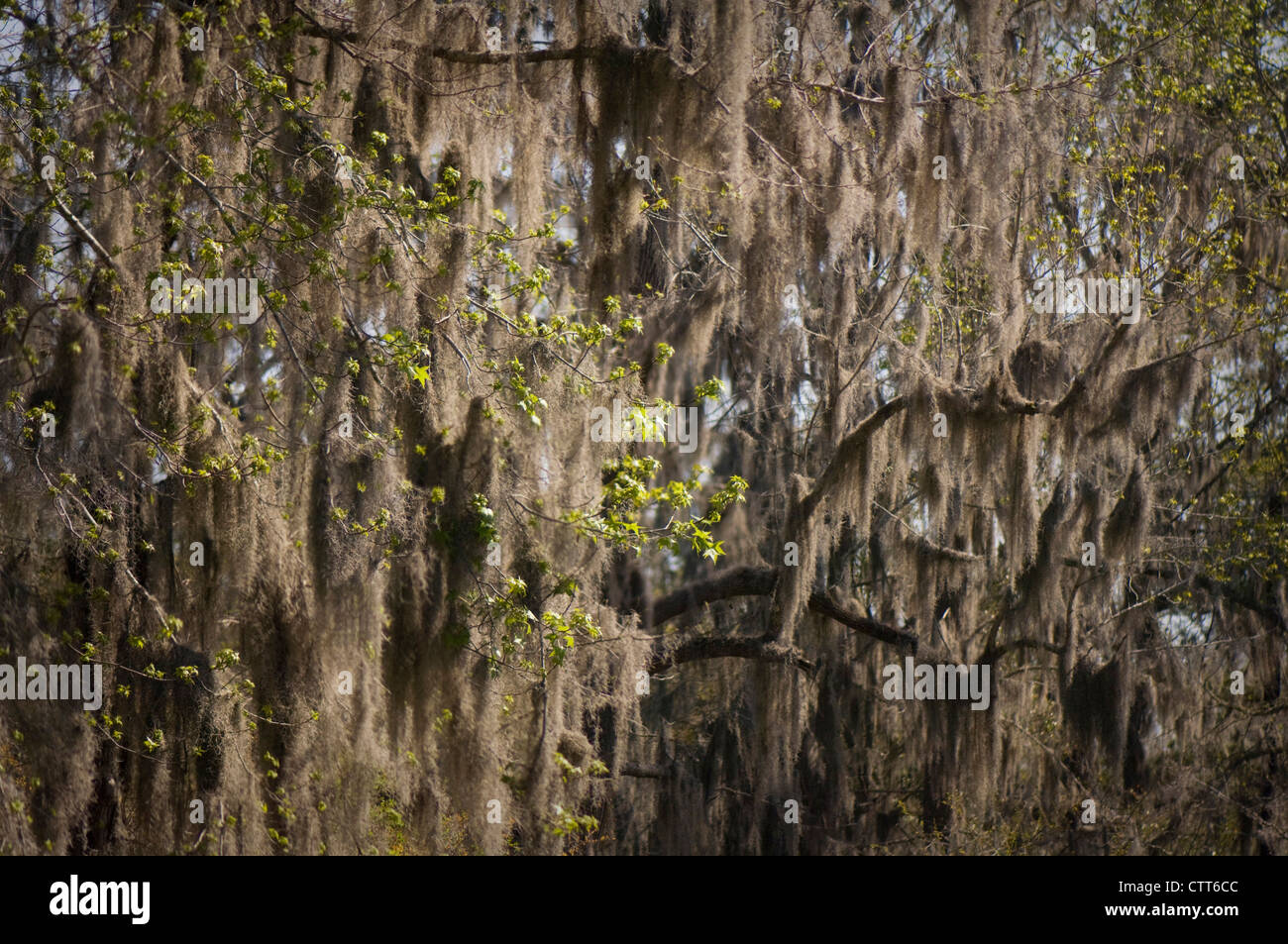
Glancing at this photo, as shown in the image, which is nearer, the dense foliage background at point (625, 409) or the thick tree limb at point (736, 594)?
the dense foliage background at point (625, 409)

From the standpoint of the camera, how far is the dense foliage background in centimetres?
598

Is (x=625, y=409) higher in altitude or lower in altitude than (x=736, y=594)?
higher

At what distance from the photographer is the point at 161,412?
6.07 m

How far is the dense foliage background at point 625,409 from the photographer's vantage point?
598 centimetres

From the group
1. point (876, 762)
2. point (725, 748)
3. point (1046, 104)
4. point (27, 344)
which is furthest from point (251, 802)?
point (876, 762)

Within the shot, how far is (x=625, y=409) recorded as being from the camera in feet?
23.5

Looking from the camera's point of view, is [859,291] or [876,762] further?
[876,762]

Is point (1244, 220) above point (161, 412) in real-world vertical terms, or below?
above

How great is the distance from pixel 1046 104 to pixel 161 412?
577 cm

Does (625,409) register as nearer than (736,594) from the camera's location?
Yes

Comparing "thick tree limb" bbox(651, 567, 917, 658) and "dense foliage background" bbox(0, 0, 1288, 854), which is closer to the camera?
"dense foliage background" bbox(0, 0, 1288, 854)
